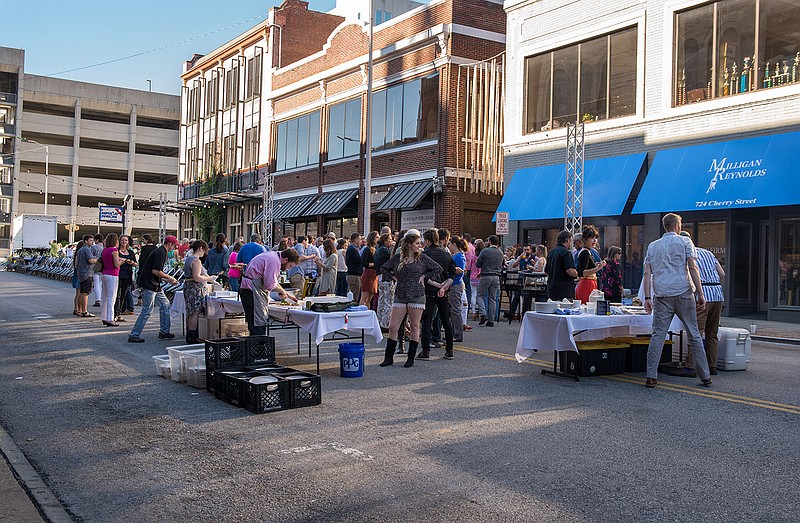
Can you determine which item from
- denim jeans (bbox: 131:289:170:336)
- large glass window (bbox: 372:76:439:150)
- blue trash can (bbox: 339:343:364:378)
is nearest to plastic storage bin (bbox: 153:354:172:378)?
blue trash can (bbox: 339:343:364:378)

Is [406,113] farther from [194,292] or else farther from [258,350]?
[258,350]

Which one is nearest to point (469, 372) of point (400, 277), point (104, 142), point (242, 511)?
point (400, 277)

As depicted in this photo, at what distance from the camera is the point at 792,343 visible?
14094 mm

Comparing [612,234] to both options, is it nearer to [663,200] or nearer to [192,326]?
[663,200]

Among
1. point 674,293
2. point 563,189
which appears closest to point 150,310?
point 674,293

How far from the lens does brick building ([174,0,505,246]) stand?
27.5m

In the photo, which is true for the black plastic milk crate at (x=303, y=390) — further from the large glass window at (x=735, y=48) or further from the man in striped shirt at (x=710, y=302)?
the large glass window at (x=735, y=48)

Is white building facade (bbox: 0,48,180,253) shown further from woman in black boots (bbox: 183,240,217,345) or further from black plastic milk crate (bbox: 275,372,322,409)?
black plastic milk crate (bbox: 275,372,322,409)

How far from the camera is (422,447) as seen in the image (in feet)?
20.7

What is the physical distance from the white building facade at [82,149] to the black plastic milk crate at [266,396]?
6915 centimetres

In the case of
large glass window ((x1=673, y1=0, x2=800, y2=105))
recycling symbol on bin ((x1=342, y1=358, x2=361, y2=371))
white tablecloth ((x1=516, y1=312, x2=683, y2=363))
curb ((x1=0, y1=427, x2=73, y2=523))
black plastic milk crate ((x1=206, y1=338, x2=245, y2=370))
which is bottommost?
curb ((x1=0, y1=427, x2=73, y2=523))

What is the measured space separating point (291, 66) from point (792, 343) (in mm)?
30675

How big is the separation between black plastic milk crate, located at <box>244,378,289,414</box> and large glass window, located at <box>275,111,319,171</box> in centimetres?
2941

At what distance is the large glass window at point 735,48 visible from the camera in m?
18.0
